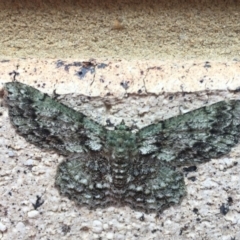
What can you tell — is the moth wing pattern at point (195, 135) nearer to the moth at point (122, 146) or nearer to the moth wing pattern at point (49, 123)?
the moth at point (122, 146)

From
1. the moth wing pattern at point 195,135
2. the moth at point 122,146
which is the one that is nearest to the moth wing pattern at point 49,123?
the moth at point 122,146

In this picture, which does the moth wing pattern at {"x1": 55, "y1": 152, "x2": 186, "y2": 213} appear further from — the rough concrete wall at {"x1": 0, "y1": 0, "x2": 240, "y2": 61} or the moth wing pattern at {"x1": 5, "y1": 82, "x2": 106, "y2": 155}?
the rough concrete wall at {"x1": 0, "y1": 0, "x2": 240, "y2": 61}

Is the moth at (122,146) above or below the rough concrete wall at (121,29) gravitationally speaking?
below

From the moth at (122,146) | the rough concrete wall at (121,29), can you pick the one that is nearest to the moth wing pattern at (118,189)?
the moth at (122,146)

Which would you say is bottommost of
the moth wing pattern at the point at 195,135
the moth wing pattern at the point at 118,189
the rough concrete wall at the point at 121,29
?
the moth wing pattern at the point at 118,189

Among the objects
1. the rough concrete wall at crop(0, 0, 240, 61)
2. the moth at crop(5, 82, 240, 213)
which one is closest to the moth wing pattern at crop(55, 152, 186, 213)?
the moth at crop(5, 82, 240, 213)

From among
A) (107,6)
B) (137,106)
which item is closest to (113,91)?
(137,106)

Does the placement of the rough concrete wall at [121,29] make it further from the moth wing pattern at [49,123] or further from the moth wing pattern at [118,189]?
the moth wing pattern at [118,189]
